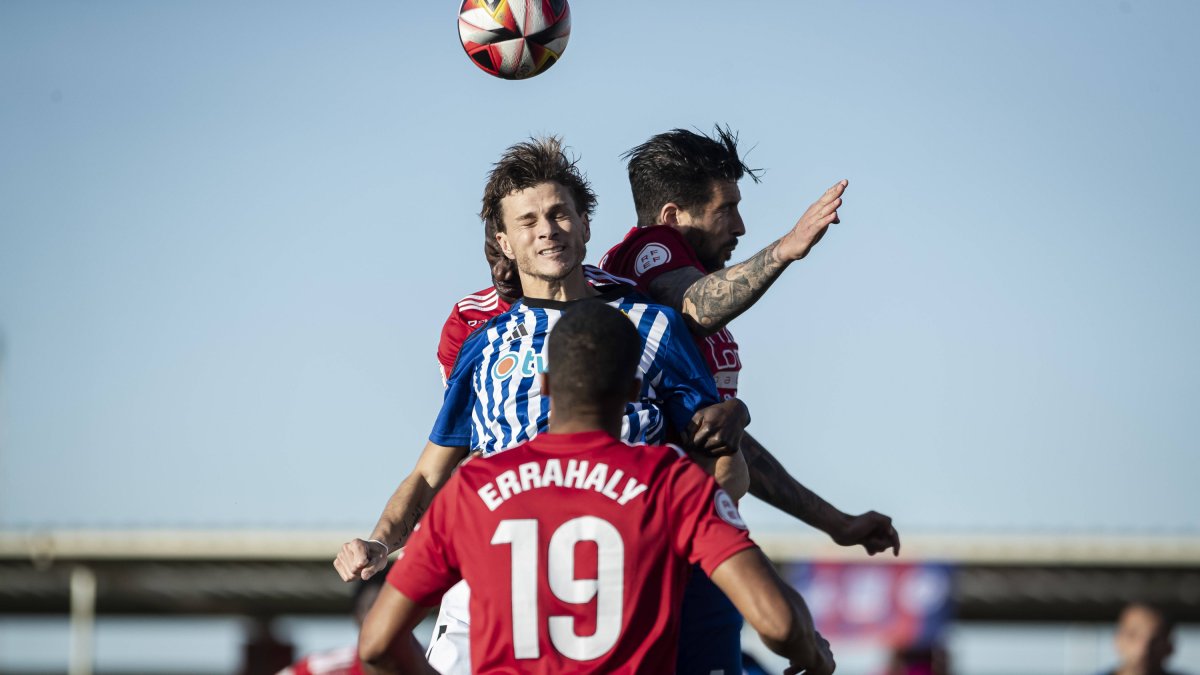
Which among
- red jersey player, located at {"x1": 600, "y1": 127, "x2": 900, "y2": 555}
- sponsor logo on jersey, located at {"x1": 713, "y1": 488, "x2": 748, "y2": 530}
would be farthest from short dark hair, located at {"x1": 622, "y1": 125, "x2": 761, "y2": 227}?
sponsor logo on jersey, located at {"x1": 713, "y1": 488, "x2": 748, "y2": 530}

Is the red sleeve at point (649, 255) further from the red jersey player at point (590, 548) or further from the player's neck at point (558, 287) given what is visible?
the red jersey player at point (590, 548)

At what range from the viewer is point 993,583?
2934 cm

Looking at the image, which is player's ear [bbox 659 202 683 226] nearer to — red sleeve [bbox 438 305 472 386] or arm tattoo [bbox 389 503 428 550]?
red sleeve [bbox 438 305 472 386]

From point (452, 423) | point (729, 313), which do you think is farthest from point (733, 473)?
point (452, 423)

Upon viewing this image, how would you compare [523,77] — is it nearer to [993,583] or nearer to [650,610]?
[650,610]

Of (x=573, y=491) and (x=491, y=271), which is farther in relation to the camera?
(x=491, y=271)

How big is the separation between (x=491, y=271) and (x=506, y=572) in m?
2.72

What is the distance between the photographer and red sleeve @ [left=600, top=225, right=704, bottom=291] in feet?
23.5

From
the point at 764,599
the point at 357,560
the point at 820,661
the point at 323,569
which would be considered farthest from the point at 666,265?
the point at 323,569

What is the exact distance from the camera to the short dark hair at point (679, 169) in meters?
7.71

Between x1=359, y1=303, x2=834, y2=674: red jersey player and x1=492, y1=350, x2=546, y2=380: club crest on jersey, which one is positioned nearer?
x1=359, y1=303, x2=834, y2=674: red jersey player

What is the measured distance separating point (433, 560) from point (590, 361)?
2.52 ft

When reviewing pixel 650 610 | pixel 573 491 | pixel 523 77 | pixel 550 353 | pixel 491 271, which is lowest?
pixel 650 610

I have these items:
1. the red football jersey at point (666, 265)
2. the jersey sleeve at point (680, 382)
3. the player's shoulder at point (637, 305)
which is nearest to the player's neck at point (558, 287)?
the player's shoulder at point (637, 305)
